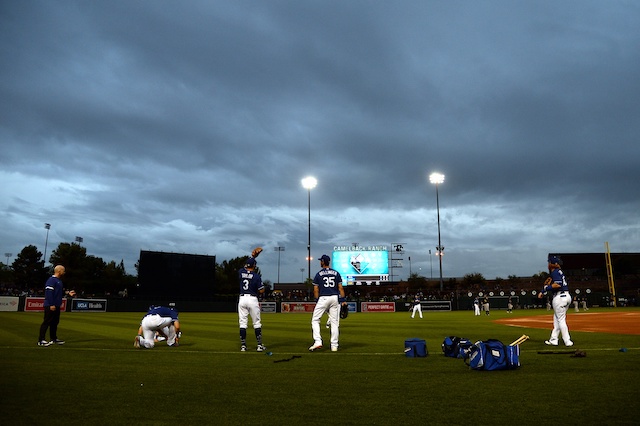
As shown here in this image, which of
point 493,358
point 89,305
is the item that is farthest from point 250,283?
point 89,305

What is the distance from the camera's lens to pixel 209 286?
53438 mm

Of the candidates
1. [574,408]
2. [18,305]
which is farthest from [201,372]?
[18,305]

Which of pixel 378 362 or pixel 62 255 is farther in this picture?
pixel 62 255

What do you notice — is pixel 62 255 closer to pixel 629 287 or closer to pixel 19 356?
pixel 19 356

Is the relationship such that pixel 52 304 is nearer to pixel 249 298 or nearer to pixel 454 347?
pixel 249 298

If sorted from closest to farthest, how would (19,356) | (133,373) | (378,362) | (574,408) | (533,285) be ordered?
(574,408), (133,373), (378,362), (19,356), (533,285)

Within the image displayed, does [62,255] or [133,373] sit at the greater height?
[62,255]

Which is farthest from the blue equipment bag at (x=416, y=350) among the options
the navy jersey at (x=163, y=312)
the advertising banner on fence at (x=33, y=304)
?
the advertising banner on fence at (x=33, y=304)

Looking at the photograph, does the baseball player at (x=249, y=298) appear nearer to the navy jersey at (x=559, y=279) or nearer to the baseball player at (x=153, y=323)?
the baseball player at (x=153, y=323)

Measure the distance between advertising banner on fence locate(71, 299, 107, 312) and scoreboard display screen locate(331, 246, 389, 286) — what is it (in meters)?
29.7

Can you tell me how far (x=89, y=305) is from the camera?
4294 centimetres

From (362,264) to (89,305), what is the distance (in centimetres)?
3415

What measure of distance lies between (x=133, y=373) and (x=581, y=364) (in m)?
7.96

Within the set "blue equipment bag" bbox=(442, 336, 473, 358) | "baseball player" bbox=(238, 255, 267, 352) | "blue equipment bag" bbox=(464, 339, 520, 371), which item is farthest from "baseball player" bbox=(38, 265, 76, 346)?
"blue equipment bag" bbox=(464, 339, 520, 371)
